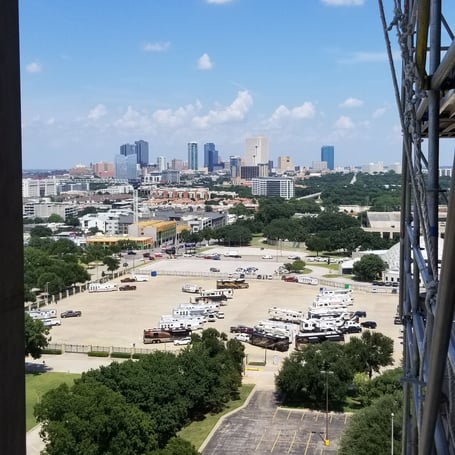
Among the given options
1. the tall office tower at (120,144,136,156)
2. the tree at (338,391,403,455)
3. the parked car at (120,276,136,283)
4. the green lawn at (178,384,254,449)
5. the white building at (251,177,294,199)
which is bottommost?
the parked car at (120,276,136,283)

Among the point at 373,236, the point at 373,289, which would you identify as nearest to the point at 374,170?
the point at 373,236

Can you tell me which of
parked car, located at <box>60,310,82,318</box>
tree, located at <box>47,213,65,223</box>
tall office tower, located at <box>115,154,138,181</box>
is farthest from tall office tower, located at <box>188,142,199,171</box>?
parked car, located at <box>60,310,82,318</box>

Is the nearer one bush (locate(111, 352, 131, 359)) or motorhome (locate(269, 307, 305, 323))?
bush (locate(111, 352, 131, 359))

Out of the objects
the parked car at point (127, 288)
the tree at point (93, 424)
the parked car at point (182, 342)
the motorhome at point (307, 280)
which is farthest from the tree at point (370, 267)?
the tree at point (93, 424)

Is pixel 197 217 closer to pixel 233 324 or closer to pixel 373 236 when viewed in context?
pixel 373 236

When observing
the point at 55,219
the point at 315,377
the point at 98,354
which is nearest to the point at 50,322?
the point at 98,354

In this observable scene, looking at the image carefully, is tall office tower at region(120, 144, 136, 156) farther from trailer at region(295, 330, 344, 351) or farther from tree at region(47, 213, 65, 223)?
trailer at region(295, 330, 344, 351)
